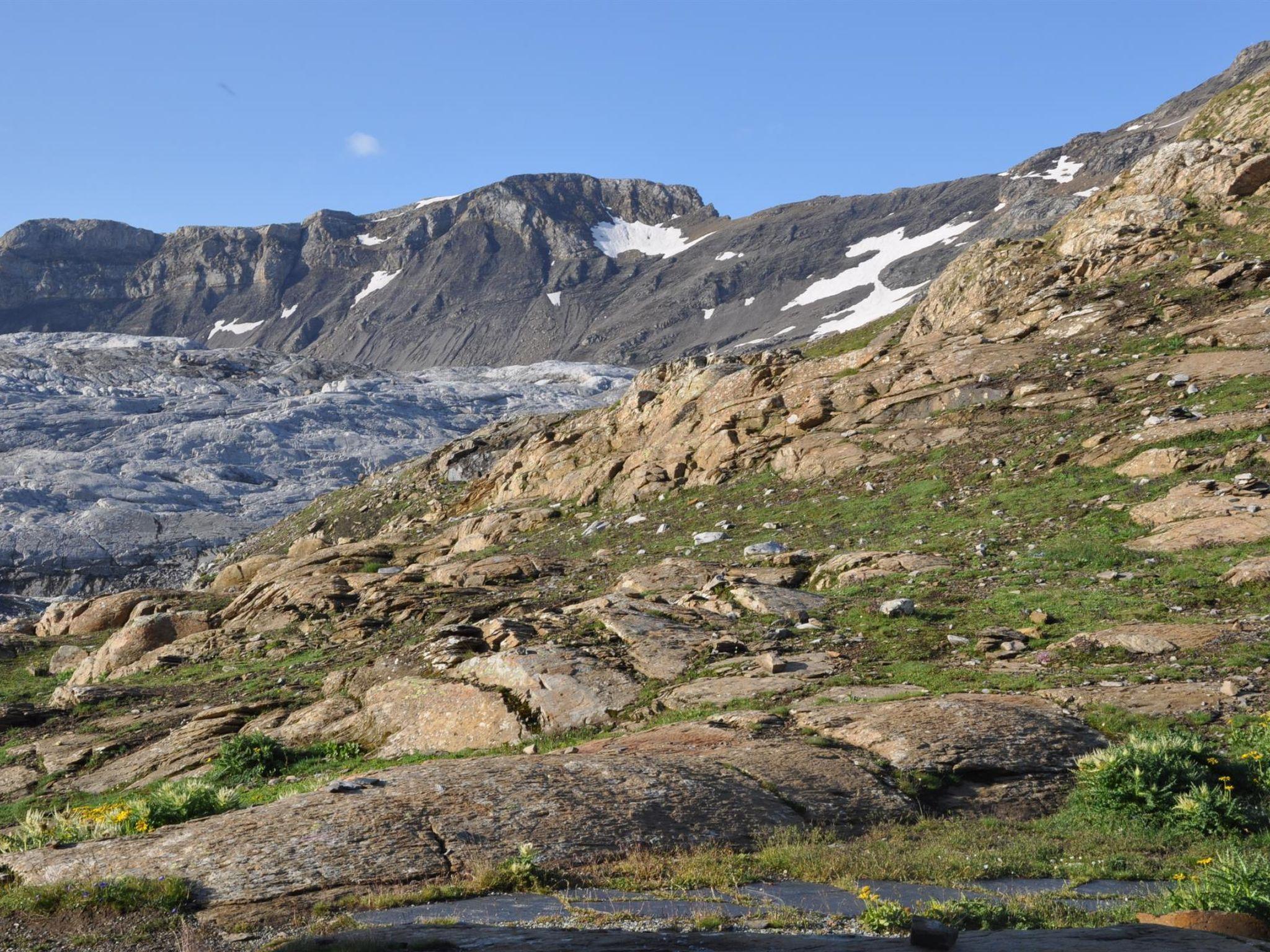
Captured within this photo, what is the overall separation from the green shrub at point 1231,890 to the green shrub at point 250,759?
14.6 meters

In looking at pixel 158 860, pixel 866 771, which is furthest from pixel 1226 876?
pixel 158 860

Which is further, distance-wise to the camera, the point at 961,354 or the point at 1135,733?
the point at 961,354

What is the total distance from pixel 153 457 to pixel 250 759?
156804mm

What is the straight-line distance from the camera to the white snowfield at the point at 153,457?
359ft

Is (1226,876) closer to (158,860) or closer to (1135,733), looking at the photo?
(1135,733)

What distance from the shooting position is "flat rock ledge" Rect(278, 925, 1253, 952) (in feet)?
20.4

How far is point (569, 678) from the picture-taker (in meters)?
17.4

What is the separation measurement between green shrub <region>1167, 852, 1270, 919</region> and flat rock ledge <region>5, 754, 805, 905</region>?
4651 millimetres

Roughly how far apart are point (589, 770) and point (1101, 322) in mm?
30673

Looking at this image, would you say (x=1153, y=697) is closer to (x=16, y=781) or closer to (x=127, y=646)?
(x=16, y=781)

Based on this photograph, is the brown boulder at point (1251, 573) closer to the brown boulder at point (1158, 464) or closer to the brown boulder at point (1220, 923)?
the brown boulder at point (1158, 464)

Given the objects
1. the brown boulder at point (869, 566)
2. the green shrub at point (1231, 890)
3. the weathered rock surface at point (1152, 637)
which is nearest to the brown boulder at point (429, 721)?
the brown boulder at point (869, 566)

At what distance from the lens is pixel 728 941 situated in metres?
6.88

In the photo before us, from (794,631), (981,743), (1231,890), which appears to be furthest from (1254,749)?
(794,631)
